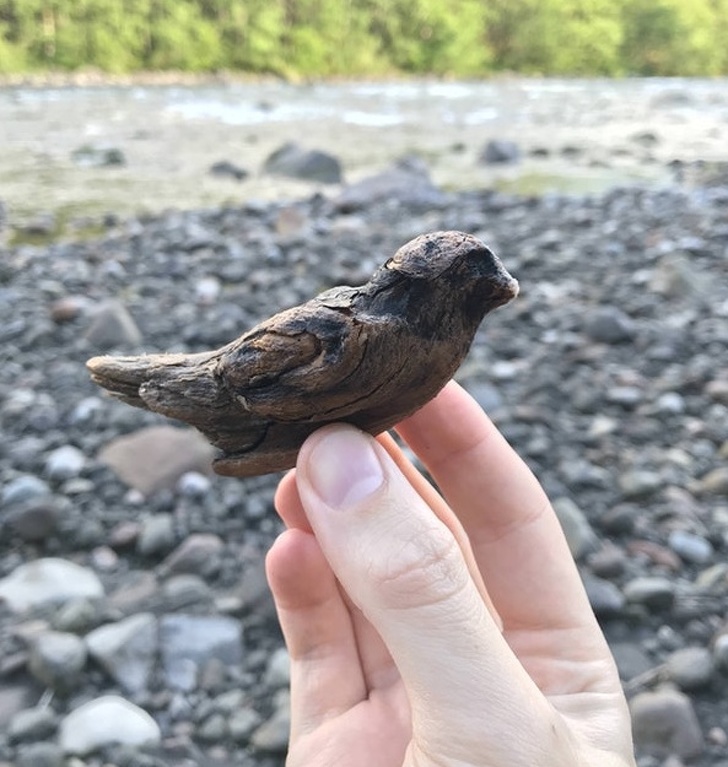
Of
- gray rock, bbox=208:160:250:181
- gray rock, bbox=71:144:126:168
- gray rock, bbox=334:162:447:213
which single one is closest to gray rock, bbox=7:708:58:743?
gray rock, bbox=334:162:447:213

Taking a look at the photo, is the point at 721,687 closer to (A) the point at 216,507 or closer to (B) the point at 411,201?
(A) the point at 216,507

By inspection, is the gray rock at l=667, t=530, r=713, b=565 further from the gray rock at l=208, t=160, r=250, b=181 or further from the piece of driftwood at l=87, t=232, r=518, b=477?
the gray rock at l=208, t=160, r=250, b=181

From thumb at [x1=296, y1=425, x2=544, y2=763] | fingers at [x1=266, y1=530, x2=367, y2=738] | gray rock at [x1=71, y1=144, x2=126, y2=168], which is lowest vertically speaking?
gray rock at [x1=71, y1=144, x2=126, y2=168]

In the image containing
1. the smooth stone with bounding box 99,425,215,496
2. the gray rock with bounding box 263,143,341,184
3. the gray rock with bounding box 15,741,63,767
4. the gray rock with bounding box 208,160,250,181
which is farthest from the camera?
the gray rock with bounding box 208,160,250,181

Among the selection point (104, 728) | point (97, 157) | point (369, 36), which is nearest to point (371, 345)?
point (104, 728)

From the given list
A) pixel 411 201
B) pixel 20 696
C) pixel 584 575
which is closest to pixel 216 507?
pixel 20 696

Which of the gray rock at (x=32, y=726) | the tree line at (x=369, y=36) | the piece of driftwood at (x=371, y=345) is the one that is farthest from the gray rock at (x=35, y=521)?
the tree line at (x=369, y=36)
